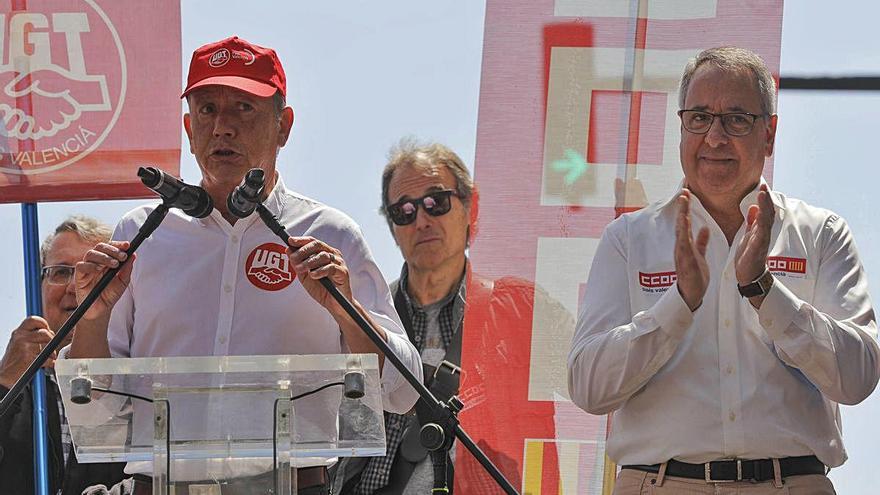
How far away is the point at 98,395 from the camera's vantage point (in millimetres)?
3135

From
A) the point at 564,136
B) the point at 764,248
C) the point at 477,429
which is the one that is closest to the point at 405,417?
the point at 477,429

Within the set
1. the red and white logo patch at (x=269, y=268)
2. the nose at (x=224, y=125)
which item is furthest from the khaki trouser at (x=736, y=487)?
the nose at (x=224, y=125)

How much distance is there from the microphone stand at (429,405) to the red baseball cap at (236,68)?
2.79 feet

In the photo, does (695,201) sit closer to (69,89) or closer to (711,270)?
(711,270)

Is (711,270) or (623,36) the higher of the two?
(623,36)

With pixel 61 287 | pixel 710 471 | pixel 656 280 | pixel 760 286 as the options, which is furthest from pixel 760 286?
pixel 61 287

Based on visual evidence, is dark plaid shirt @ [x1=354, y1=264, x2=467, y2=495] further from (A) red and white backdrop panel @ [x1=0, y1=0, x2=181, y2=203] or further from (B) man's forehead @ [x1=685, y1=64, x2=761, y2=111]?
(B) man's forehead @ [x1=685, y1=64, x2=761, y2=111]

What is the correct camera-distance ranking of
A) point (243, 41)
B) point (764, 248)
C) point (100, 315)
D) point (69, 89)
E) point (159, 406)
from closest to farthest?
point (159, 406), point (764, 248), point (100, 315), point (243, 41), point (69, 89)

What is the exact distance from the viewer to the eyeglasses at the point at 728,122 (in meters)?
3.88

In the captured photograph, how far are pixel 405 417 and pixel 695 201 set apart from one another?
1.39 meters

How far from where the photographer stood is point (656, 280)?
152 inches

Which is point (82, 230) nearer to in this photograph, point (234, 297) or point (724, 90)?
point (234, 297)

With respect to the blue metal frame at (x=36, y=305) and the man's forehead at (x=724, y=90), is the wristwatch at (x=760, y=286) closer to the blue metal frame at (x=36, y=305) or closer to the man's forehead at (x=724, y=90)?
the man's forehead at (x=724, y=90)

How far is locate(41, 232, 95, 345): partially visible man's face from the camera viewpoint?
5.23 metres
